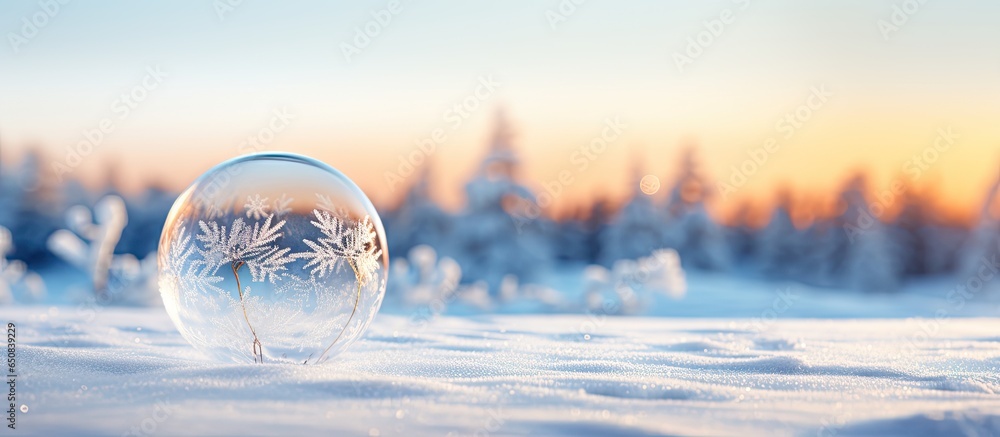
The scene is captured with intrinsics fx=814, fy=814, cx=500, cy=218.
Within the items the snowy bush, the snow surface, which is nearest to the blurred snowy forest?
the snowy bush

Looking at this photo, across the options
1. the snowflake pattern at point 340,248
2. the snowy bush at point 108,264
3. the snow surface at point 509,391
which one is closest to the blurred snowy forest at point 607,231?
the snowy bush at point 108,264

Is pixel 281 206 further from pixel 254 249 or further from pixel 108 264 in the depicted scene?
pixel 108 264

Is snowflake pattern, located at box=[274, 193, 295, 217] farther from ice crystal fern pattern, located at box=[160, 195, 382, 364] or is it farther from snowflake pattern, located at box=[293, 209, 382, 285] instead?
snowflake pattern, located at box=[293, 209, 382, 285]

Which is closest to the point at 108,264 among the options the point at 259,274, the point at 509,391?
the point at 259,274

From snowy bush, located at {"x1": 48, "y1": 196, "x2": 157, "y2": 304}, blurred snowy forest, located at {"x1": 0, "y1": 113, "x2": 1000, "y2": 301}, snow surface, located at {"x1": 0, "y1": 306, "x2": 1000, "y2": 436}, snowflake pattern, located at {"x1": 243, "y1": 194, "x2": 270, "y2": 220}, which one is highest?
snowflake pattern, located at {"x1": 243, "y1": 194, "x2": 270, "y2": 220}

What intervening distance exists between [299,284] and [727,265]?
29.6 metres

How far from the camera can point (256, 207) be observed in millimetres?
3703

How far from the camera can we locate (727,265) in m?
31.6

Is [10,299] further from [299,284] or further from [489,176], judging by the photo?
[489,176]

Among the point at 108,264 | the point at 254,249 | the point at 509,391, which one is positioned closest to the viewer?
the point at 509,391

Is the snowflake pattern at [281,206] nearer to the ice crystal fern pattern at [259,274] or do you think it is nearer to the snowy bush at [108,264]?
the ice crystal fern pattern at [259,274]

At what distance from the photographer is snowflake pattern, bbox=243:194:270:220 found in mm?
3703

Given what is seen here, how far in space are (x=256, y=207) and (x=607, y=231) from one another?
95.5 ft

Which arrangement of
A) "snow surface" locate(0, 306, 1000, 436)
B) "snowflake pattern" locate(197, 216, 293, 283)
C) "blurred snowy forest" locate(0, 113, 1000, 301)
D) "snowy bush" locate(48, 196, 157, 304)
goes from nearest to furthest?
1. "snow surface" locate(0, 306, 1000, 436)
2. "snowflake pattern" locate(197, 216, 293, 283)
3. "snowy bush" locate(48, 196, 157, 304)
4. "blurred snowy forest" locate(0, 113, 1000, 301)
